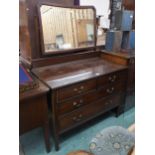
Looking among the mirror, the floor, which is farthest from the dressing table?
the floor

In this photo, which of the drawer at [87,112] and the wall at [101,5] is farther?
the wall at [101,5]

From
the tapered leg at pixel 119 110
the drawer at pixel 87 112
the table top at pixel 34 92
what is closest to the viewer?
the table top at pixel 34 92

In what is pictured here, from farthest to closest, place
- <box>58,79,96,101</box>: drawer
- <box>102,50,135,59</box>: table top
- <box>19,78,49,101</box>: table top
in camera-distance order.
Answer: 1. <box>102,50,135,59</box>: table top
2. <box>58,79,96,101</box>: drawer
3. <box>19,78,49,101</box>: table top

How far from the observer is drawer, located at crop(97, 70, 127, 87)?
1737 mm

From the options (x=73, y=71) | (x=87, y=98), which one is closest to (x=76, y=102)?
(x=87, y=98)

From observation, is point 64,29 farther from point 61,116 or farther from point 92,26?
point 61,116

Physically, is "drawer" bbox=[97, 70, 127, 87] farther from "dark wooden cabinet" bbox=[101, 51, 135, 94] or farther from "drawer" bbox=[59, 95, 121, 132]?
"drawer" bbox=[59, 95, 121, 132]

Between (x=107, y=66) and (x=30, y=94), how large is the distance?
3.31 ft

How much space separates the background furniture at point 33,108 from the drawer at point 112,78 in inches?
24.7

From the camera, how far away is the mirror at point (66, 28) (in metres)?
1.74

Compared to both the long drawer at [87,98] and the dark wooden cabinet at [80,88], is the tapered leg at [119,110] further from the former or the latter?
the long drawer at [87,98]

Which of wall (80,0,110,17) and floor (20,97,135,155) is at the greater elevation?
wall (80,0,110,17)

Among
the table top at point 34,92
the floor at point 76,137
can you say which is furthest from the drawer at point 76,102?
the floor at point 76,137
